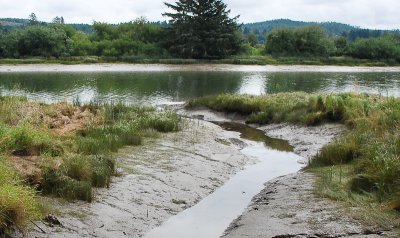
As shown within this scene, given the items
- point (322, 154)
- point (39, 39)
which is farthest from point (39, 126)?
point (39, 39)

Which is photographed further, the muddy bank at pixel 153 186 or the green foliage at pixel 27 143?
the green foliage at pixel 27 143

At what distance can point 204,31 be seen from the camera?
8619 cm

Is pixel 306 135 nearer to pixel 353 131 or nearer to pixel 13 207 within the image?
pixel 353 131

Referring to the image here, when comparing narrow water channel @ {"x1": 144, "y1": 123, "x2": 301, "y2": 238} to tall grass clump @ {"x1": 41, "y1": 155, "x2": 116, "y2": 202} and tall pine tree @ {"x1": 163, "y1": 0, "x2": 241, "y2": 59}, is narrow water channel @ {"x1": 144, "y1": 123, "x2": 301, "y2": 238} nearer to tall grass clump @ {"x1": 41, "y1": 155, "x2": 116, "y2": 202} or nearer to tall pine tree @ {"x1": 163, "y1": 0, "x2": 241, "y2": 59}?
tall grass clump @ {"x1": 41, "y1": 155, "x2": 116, "y2": 202}

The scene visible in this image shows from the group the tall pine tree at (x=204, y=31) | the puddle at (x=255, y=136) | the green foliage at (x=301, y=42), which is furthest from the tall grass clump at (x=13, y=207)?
the green foliage at (x=301, y=42)

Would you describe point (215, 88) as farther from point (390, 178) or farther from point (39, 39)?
point (39, 39)

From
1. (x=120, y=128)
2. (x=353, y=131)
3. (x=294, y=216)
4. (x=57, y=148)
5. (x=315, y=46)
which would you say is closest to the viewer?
(x=294, y=216)

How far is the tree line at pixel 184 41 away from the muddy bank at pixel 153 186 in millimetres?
69731

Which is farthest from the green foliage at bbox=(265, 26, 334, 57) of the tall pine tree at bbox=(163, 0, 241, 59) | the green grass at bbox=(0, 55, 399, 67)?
the tall pine tree at bbox=(163, 0, 241, 59)

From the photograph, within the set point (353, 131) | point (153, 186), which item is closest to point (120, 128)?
point (153, 186)

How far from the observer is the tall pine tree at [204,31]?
86.6m

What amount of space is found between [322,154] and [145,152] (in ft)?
17.4

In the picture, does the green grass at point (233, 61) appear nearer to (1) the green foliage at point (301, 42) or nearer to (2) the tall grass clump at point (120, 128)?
(1) the green foliage at point (301, 42)

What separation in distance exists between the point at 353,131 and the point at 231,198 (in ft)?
19.7
